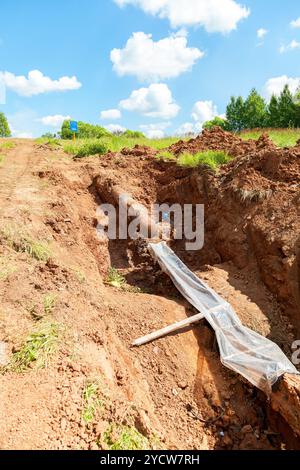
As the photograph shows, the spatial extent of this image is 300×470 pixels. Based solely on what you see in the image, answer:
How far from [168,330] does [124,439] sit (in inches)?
68.3

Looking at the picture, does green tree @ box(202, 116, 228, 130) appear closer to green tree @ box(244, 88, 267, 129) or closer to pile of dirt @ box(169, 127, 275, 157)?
green tree @ box(244, 88, 267, 129)

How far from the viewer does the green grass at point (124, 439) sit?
2.55 m

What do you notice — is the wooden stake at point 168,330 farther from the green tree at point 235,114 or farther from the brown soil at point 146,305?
the green tree at point 235,114

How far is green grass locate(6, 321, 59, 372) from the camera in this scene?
286cm

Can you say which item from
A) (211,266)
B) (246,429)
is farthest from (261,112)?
(246,429)

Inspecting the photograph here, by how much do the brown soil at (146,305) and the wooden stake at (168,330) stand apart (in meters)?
0.09

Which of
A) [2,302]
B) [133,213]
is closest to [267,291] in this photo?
[133,213]

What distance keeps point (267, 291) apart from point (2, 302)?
3.76 meters

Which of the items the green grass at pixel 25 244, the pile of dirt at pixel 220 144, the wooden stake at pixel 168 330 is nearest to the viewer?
the wooden stake at pixel 168 330

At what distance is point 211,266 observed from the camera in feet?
18.8

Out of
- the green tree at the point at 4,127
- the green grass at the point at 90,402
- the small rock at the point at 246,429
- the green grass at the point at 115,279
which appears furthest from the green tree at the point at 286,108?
the green tree at the point at 4,127

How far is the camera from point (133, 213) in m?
6.99

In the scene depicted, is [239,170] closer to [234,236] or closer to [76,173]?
[234,236]

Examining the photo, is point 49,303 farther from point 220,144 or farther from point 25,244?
point 220,144
